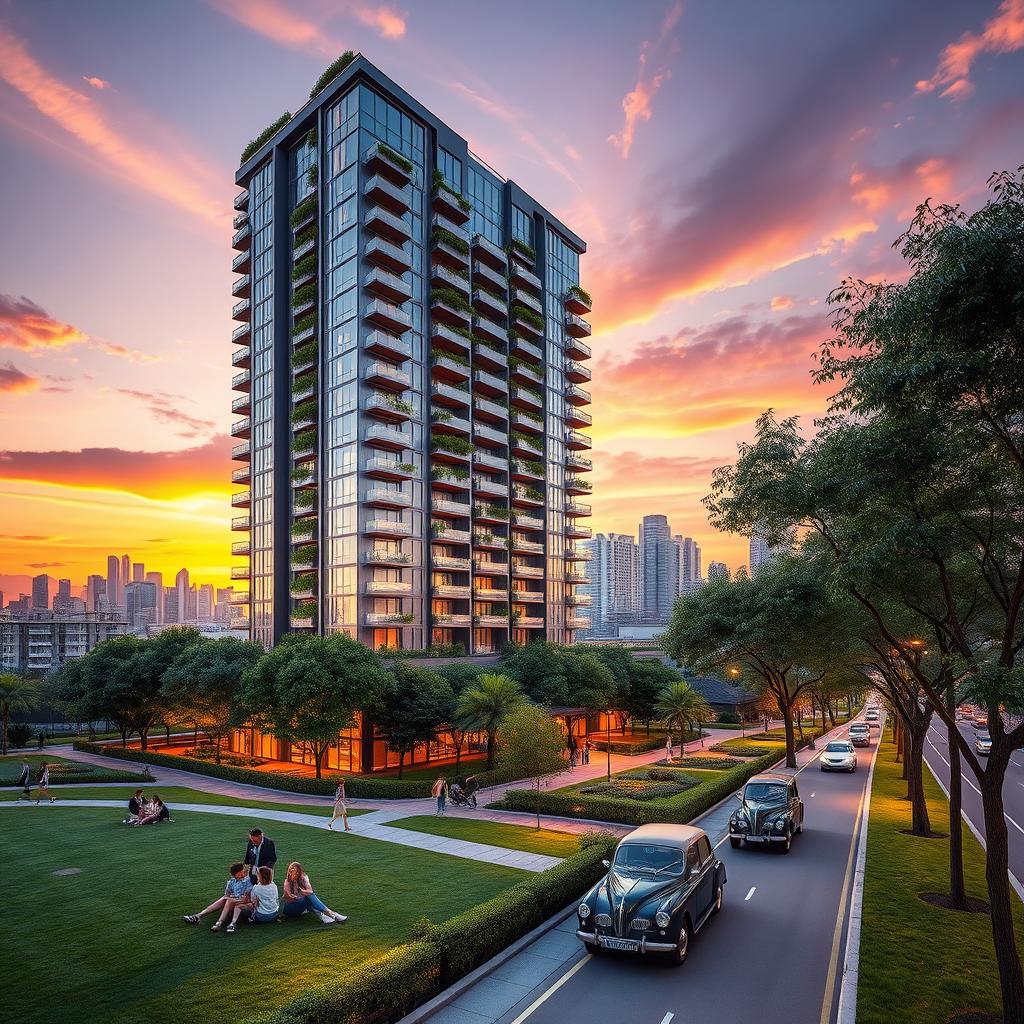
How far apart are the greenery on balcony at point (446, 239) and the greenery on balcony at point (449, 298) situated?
14.1 feet

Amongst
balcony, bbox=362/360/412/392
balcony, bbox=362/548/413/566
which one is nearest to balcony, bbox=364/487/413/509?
balcony, bbox=362/548/413/566

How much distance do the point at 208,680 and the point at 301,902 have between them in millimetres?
30976

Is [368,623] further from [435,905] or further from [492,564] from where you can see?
[435,905]

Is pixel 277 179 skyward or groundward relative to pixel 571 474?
skyward

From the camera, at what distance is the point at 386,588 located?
56875mm

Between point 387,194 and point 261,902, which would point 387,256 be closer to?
point 387,194

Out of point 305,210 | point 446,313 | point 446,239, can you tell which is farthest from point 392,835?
point 305,210

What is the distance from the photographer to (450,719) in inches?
1558

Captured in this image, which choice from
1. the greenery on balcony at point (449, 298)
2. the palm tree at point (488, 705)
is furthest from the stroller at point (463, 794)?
the greenery on balcony at point (449, 298)

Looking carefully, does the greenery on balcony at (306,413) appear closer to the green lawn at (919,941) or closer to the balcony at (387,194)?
the balcony at (387,194)

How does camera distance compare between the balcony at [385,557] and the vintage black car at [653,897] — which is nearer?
the vintage black car at [653,897]

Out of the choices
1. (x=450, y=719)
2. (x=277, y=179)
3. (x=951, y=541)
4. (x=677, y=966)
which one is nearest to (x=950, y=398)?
(x=951, y=541)

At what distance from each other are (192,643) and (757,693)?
56.2 meters

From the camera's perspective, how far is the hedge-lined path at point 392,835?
67.8 feet
